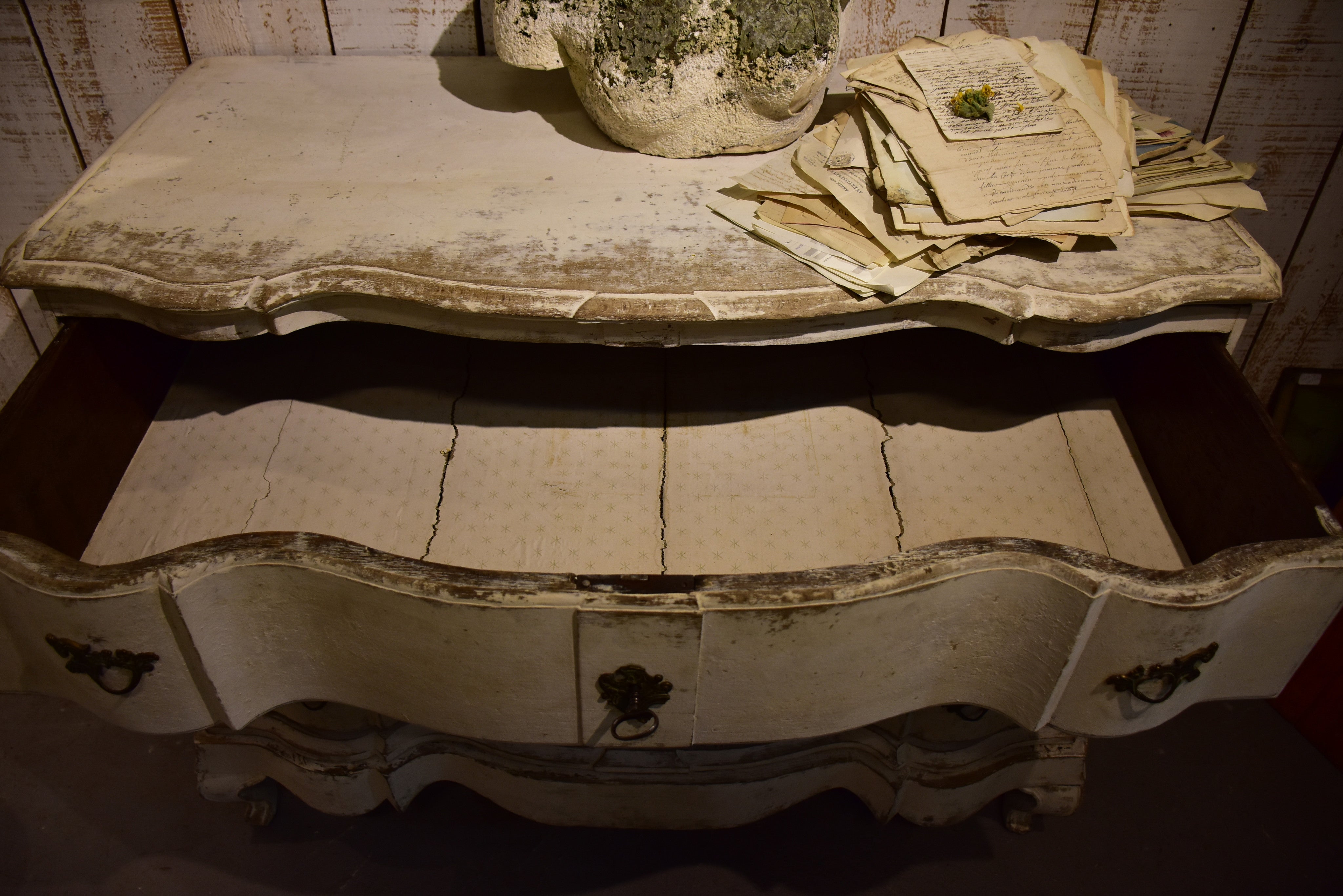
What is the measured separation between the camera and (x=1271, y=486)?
0.85 meters

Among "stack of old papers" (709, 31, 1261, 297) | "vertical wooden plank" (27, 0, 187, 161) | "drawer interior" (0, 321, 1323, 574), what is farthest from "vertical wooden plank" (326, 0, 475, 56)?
"stack of old papers" (709, 31, 1261, 297)

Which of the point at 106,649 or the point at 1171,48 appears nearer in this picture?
the point at 106,649

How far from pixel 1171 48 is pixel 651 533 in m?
0.95

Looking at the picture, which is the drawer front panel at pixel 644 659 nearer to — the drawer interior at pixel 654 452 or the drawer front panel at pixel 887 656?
the drawer front panel at pixel 887 656

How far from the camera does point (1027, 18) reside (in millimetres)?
1165

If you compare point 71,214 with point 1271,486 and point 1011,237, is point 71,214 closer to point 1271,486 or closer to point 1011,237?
point 1011,237

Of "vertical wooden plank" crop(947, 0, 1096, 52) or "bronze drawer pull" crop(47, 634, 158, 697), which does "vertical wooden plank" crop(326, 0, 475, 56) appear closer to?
"vertical wooden plank" crop(947, 0, 1096, 52)

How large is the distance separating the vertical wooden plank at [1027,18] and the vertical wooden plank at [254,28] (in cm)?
84

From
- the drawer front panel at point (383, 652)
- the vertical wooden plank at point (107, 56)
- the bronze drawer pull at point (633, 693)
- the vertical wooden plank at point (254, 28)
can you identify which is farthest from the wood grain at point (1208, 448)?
the vertical wooden plank at point (107, 56)

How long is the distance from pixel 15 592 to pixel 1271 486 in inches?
44.0

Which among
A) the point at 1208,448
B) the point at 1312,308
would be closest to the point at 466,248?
the point at 1208,448

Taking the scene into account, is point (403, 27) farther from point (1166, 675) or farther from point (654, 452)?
point (1166, 675)

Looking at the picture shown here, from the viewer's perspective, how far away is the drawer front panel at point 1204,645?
72 cm

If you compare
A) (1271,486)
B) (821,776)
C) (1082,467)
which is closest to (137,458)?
(821,776)
